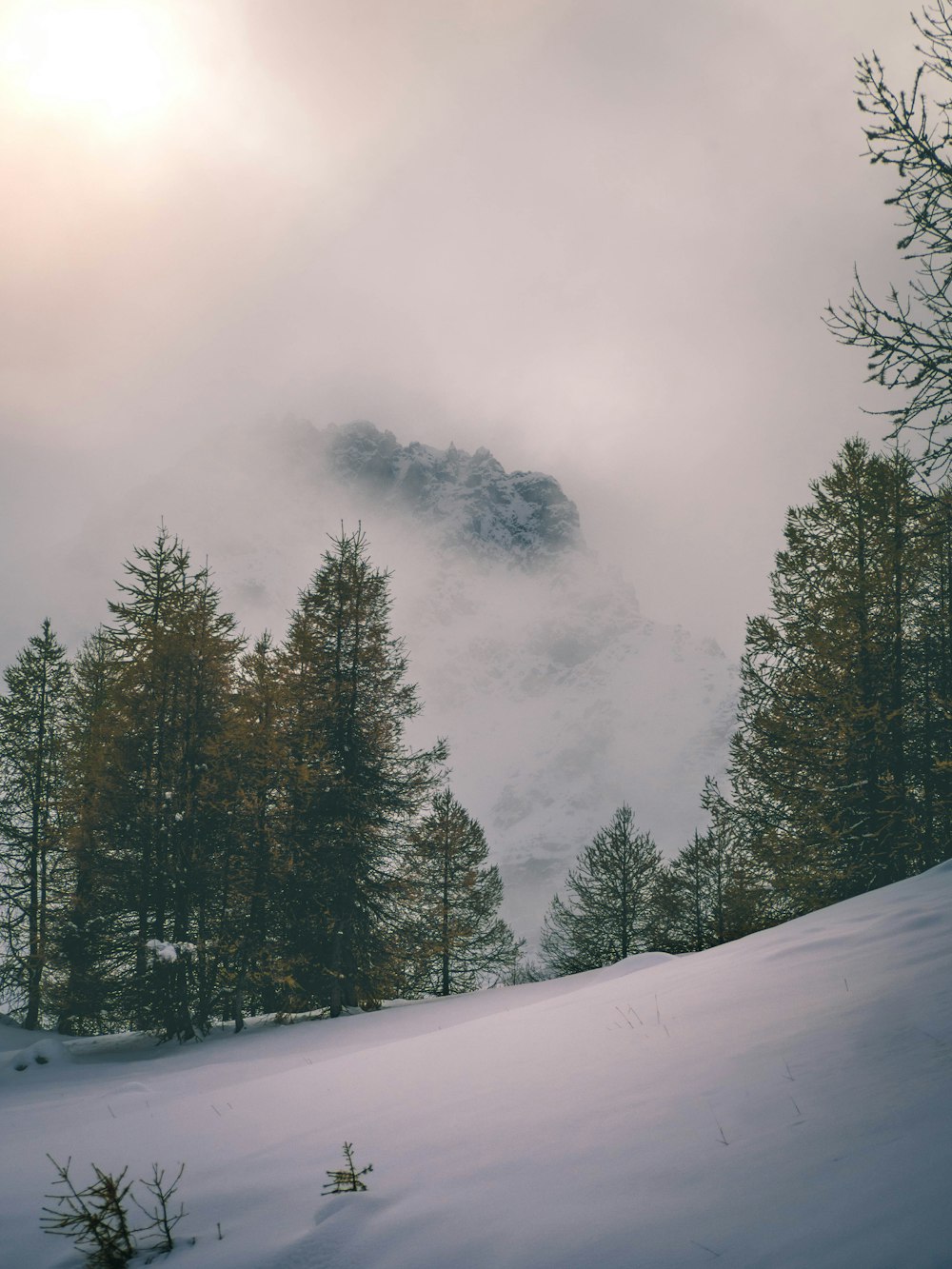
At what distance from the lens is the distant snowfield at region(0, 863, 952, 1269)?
2193mm

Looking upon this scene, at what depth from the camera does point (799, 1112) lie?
9.21 feet

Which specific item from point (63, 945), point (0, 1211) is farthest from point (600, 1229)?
point (63, 945)

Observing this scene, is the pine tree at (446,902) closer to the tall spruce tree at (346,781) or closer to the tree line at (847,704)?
the tall spruce tree at (346,781)

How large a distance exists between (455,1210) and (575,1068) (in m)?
1.90

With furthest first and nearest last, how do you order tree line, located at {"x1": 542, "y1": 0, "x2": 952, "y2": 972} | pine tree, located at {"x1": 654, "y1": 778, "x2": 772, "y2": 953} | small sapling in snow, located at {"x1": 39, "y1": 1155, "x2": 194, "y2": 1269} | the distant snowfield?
pine tree, located at {"x1": 654, "y1": 778, "x2": 772, "y2": 953} → tree line, located at {"x1": 542, "y1": 0, "x2": 952, "y2": 972} → small sapling in snow, located at {"x1": 39, "y1": 1155, "x2": 194, "y2": 1269} → the distant snowfield

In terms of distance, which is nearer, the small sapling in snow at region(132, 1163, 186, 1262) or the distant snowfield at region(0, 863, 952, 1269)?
the distant snowfield at region(0, 863, 952, 1269)

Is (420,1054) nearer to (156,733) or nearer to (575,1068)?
(575,1068)

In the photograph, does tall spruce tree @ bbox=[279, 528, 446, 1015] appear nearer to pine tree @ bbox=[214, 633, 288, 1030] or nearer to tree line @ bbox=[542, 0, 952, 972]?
pine tree @ bbox=[214, 633, 288, 1030]

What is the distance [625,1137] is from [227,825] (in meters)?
12.5

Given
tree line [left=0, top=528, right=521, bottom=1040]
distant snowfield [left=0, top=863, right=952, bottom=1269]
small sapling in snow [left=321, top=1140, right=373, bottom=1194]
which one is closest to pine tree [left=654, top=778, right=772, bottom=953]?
tree line [left=0, top=528, right=521, bottom=1040]

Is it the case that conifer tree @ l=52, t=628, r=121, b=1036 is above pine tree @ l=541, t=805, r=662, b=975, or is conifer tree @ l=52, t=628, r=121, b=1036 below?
above

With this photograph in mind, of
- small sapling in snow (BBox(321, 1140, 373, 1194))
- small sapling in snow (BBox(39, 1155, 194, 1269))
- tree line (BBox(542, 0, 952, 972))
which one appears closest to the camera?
small sapling in snow (BBox(39, 1155, 194, 1269))

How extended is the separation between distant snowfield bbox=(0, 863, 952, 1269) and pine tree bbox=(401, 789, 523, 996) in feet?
31.3

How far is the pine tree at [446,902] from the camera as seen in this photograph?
15844 mm
